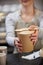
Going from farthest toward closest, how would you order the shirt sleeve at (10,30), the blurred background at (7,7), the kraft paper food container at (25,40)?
the blurred background at (7,7), the shirt sleeve at (10,30), the kraft paper food container at (25,40)

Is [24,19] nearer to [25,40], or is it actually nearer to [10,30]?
[10,30]

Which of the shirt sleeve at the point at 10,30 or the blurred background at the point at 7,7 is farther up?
the blurred background at the point at 7,7

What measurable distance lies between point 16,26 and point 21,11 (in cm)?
19

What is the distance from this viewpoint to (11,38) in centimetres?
191

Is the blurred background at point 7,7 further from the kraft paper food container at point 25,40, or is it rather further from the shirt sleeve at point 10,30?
the kraft paper food container at point 25,40

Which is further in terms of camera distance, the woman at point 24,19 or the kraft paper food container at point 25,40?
the woman at point 24,19

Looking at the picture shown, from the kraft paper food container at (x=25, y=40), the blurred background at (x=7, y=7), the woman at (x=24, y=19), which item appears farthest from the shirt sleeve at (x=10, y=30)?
the blurred background at (x=7, y=7)

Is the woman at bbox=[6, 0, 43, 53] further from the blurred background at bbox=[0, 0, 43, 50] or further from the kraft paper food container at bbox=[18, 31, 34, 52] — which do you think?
the blurred background at bbox=[0, 0, 43, 50]

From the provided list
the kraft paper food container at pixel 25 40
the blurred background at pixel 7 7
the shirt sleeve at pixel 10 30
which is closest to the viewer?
the kraft paper food container at pixel 25 40

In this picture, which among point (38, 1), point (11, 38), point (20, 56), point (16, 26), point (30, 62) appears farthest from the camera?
point (38, 1)

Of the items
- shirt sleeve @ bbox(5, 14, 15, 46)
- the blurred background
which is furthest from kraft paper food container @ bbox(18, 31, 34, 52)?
the blurred background

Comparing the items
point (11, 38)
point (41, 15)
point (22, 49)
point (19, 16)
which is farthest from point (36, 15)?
point (22, 49)

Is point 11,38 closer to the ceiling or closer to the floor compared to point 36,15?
closer to the floor

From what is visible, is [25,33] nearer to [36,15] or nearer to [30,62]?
[30,62]
